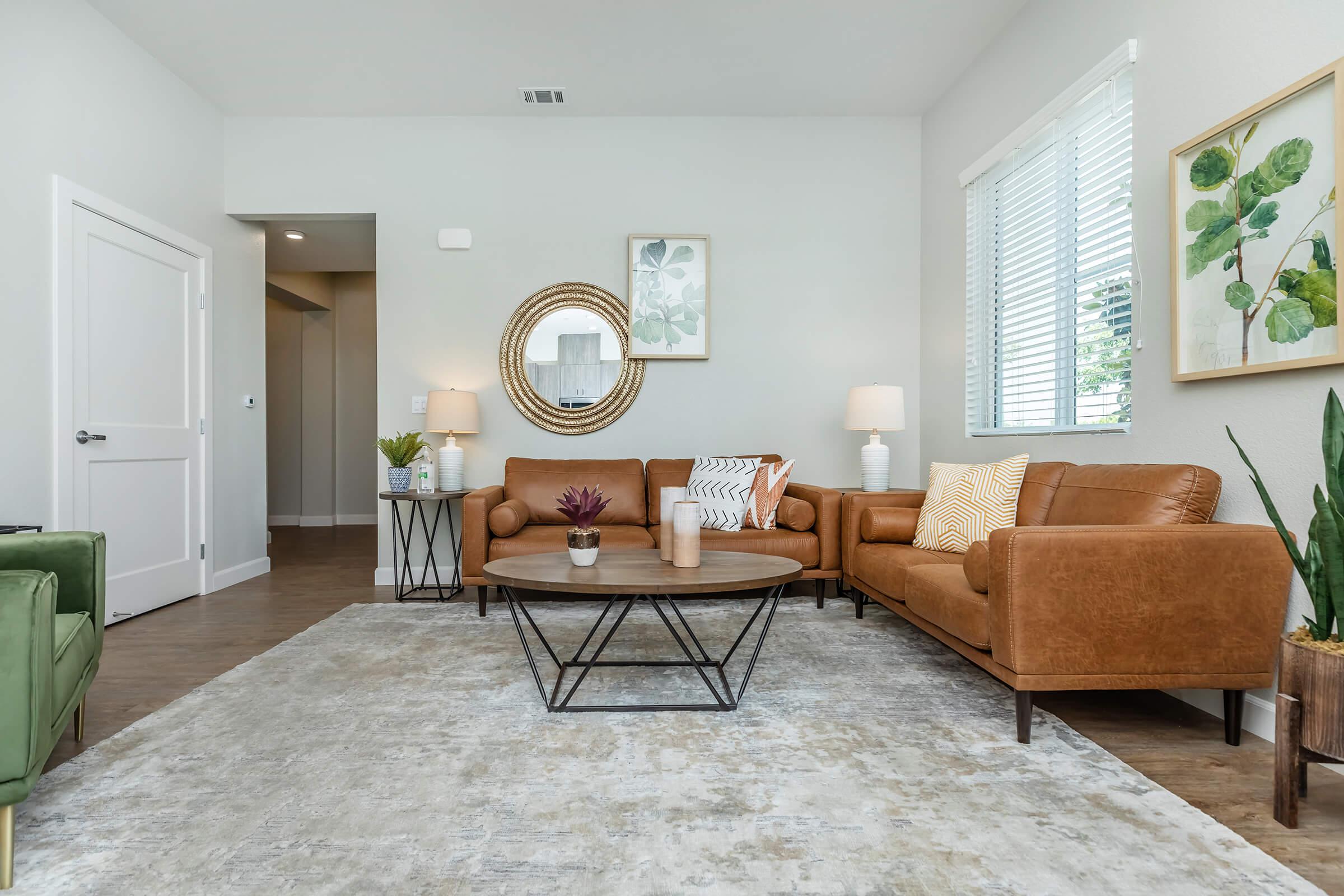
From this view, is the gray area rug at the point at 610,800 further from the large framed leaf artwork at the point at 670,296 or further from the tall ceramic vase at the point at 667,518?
the large framed leaf artwork at the point at 670,296

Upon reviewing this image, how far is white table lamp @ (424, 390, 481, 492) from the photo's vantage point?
4.30 meters

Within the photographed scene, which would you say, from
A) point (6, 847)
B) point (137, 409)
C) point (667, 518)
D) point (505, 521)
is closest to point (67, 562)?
point (6, 847)

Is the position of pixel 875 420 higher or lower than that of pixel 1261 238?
lower

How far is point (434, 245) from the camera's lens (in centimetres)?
474

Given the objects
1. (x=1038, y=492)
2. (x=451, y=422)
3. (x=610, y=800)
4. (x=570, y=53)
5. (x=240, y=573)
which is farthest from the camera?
(x=240, y=573)

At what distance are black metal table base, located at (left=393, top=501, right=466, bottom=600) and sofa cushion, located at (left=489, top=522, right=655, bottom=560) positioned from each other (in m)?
0.67

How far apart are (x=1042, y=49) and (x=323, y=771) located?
409cm

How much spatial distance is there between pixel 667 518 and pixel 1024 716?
1.30 m

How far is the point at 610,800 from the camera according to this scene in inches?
68.8

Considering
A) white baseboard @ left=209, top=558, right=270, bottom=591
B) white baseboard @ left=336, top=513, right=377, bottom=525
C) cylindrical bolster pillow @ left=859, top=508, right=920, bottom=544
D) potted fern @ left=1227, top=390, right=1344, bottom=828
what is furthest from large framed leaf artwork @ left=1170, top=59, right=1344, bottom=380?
white baseboard @ left=336, top=513, right=377, bottom=525

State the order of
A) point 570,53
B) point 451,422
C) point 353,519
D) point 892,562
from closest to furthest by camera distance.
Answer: point 892,562 < point 570,53 < point 451,422 < point 353,519

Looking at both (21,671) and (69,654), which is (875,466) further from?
(21,671)

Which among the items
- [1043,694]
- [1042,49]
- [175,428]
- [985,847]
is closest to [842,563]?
[1043,694]

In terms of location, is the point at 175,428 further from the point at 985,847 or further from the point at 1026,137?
the point at 1026,137
